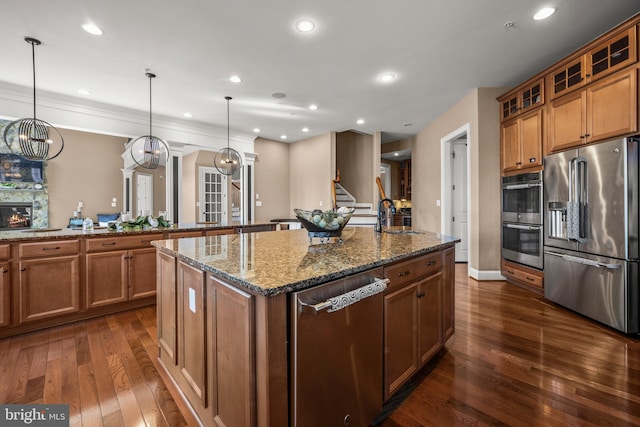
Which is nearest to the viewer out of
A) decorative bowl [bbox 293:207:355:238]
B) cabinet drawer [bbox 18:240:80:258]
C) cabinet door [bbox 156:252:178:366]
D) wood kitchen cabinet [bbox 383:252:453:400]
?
wood kitchen cabinet [bbox 383:252:453:400]

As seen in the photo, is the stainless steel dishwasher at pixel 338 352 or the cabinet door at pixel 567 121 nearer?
the stainless steel dishwasher at pixel 338 352

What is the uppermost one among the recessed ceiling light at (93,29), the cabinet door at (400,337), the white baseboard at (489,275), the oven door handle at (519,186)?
the recessed ceiling light at (93,29)

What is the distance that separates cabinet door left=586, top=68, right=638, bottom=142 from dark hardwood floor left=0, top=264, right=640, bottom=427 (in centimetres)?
175

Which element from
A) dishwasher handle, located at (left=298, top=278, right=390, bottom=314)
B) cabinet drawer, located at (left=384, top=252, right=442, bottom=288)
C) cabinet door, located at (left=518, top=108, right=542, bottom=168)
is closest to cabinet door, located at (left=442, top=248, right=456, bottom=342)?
cabinet drawer, located at (left=384, top=252, right=442, bottom=288)

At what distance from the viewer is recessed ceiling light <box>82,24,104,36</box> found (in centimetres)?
259

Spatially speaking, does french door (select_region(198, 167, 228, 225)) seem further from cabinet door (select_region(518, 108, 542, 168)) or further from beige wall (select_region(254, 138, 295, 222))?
cabinet door (select_region(518, 108, 542, 168))

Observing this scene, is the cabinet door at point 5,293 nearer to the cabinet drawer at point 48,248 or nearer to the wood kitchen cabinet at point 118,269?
the cabinet drawer at point 48,248

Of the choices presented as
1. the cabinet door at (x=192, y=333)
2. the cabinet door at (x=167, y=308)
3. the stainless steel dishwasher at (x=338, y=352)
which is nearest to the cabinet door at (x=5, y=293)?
the cabinet door at (x=167, y=308)

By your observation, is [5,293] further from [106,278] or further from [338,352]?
[338,352]

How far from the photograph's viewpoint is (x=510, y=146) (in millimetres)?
3781

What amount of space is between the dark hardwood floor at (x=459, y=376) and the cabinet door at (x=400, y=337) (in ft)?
0.55

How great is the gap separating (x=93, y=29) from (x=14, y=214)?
19.4 ft

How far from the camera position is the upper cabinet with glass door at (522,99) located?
11.0 ft

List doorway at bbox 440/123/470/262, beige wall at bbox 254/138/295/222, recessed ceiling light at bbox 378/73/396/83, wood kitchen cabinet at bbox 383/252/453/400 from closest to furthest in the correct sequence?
wood kitchen cabinet at bbox 383/252/453/400, recessed ceiling light at bbox 378/73/396/83, doorway at bbox 440/123/470/262, beige wall at bbox 254/138/295/222
